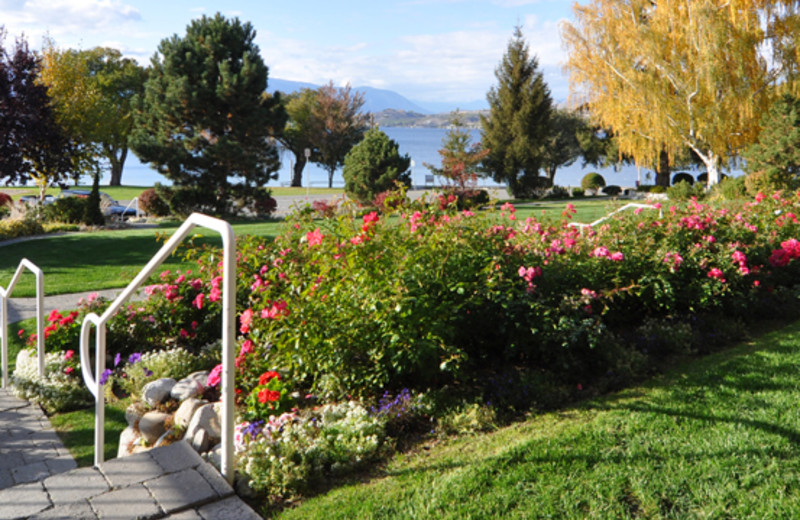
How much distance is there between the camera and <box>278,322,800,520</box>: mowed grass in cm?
266

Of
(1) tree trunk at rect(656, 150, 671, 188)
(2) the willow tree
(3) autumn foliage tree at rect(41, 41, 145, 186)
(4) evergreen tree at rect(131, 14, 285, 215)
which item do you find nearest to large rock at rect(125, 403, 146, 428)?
(3) autumn foliage tree at rect(41, 41, 145, 186)

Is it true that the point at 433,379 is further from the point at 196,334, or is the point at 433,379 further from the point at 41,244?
the point at 41,244

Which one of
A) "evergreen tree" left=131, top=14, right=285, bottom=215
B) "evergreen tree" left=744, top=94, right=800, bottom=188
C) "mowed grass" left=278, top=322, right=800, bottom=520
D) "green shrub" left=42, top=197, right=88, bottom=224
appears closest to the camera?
"mowed grass" left=278, top=322, right=800, bottom=520

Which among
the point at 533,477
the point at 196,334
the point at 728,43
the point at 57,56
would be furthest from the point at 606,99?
the point at 533,477

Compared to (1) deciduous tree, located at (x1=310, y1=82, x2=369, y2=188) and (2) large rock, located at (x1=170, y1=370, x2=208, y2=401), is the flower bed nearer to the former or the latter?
(2) large rock, located at (x1=170, y1=370, x2=208, y2=401)

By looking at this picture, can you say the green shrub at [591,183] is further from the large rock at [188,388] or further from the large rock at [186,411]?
the large rock at [186,411]

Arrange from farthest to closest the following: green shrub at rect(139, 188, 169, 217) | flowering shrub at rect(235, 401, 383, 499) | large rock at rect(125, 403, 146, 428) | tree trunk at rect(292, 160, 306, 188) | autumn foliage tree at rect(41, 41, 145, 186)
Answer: tree trunk at rect(292, 160, 306, 188) → green shrub at rect(139, 188, 169, 217) → autumn foliage tree at rect(41, 41, 145, 186) → large rock at rect(125, 403, 146, 428) → flowering shrub at rect(235, 401, 383, 499)

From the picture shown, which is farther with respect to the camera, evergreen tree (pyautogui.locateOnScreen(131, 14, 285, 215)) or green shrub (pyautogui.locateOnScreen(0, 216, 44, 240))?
evergreen tree (pyautogui.locateOnScreen(131, 14, 285, 215))

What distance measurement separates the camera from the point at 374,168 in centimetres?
2134

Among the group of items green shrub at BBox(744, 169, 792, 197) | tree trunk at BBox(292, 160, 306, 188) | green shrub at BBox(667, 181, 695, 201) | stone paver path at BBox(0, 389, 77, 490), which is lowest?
stone paver path at BBox(0, 389, 77, 490)

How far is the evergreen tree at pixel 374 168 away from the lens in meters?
21.2

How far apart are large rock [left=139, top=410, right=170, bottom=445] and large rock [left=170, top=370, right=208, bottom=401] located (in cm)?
31

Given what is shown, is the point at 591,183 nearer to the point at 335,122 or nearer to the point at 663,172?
the point at 663,172

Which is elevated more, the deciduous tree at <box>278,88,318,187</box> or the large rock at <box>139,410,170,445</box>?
the deciduous tree at <box>278,88,318,187</box>
